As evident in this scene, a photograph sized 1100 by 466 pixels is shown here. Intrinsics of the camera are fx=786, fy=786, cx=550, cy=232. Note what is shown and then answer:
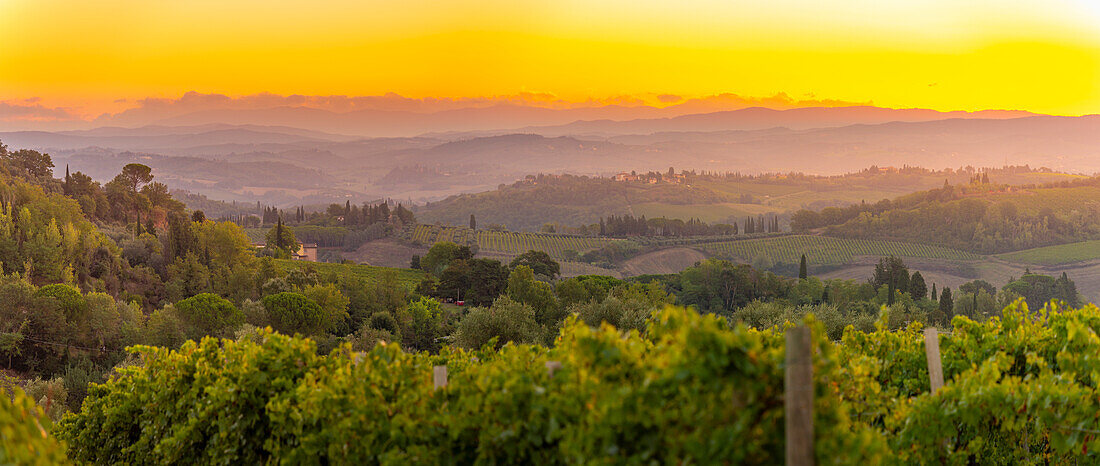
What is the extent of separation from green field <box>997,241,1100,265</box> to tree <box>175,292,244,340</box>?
140 m

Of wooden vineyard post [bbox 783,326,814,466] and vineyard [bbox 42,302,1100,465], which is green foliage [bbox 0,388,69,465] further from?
wooden vineyard post [bbox 783,326,814,466]

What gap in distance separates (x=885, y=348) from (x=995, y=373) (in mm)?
2769

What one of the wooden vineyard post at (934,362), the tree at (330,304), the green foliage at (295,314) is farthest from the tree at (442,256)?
the wooden vineyard post at (934,362)

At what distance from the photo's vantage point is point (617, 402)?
365 centimetres

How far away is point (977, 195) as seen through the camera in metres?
186

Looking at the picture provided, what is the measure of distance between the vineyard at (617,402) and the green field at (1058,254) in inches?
6107

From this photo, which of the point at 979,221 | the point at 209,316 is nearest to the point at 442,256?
the point at 209,316

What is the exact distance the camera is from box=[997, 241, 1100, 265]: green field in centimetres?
13799

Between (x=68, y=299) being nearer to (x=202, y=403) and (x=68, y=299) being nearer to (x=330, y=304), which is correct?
(x=330, y=304)

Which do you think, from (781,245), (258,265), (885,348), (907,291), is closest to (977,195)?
(781,245)

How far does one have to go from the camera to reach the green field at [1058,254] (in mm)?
137988

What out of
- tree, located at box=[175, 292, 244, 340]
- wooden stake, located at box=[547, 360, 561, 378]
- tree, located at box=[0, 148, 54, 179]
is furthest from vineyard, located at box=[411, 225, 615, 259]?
wooden stake, located at box=[547, 360, 561, 378]

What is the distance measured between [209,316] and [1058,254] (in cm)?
14803

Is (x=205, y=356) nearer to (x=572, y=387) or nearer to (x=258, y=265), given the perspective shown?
(x=572, y=387)
